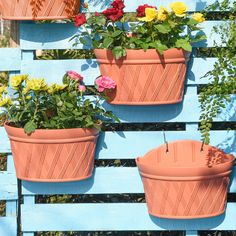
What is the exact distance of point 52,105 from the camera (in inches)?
157

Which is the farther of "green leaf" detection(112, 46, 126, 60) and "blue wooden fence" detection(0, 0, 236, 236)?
"blue wooden fence" detection(0, 0, 236, 236)

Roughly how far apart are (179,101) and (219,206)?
548mm

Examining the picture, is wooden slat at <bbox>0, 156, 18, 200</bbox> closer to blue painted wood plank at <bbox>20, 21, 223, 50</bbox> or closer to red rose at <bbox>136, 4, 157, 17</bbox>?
blue painted wood plank at <bbox>20, 21, 223, 50</bbox>

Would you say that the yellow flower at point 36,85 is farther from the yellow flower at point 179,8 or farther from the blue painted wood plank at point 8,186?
the yellow flower at point 179,8

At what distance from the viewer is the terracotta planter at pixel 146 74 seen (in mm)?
3859

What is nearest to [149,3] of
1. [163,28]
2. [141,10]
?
[141,10]

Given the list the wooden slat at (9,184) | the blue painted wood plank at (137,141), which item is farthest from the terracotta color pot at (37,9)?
the wooden slat at (9,184)

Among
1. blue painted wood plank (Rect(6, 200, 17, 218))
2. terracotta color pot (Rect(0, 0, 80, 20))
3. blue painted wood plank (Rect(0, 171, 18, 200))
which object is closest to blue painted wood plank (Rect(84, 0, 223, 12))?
terracotta color pot (Rect(0, 0, 80, 20))

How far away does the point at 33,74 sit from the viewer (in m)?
4.17

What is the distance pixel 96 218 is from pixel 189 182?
598 mm

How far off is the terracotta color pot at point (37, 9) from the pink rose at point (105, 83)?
342mm

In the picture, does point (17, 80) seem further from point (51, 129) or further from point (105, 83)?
point (105, 83)

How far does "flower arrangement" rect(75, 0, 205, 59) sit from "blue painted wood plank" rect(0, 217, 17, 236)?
101cm

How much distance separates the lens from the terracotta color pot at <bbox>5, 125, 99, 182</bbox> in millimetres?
3887
